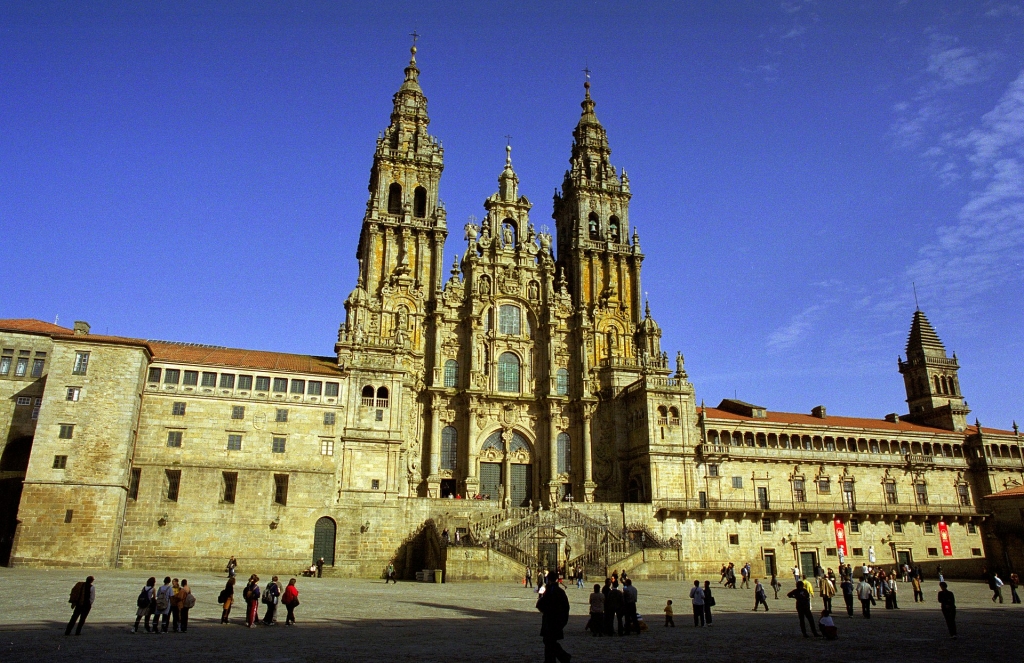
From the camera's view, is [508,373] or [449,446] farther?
[508,373]

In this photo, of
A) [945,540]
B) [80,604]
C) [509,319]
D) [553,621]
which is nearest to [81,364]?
[80,604]

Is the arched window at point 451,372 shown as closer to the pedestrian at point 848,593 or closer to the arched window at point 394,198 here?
the arched window at point 394,198

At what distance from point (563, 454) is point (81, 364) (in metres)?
35.1

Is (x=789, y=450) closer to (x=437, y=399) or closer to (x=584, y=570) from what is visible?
(x=584, y=570)

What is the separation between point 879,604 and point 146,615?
31.5m

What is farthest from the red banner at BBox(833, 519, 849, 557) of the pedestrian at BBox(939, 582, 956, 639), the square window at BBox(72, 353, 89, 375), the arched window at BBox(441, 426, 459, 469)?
the square window at BBox(72, 353, 89, 375)

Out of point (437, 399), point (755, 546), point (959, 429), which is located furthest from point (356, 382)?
point (959, 429)

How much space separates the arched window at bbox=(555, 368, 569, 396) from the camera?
61.8 meters

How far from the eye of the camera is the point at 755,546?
5681 centimetres

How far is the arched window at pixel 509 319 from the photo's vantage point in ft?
206

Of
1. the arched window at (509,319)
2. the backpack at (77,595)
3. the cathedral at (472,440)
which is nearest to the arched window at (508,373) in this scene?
the cathedral at (472,440)

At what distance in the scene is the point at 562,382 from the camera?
62.6 meters

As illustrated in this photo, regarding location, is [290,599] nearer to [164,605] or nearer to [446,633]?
[164,605]

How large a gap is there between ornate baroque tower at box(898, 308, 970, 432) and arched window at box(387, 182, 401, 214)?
5562cm
